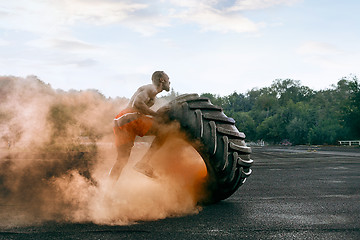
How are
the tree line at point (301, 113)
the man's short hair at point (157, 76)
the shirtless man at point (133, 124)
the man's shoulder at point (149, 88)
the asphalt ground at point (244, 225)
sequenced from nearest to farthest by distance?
the asphalt ground at point (244, 225) < the shirtless man at point (133, 124) < the man's shoulder at point (149, 88) < the man's short hair at point (157, 76) < the tree line at point (301, 113)

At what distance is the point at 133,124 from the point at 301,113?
98457 millimetres

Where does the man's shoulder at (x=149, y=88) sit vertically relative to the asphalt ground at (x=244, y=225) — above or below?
above

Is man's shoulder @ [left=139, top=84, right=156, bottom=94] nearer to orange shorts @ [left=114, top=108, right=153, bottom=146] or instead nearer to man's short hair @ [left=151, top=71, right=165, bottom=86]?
man's short hair @ [left=151, top=71, right=165, bottom=86]

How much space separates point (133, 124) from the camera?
4.59 m

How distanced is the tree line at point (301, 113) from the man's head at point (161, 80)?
4165 centimetres

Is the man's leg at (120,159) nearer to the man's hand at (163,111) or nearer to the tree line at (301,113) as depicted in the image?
the man's hand at (163,111)

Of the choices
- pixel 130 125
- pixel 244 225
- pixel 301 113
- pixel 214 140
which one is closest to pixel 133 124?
pixel 130 125

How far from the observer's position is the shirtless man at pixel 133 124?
4.55 metres

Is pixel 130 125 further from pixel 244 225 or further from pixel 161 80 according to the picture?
pixel 244 225

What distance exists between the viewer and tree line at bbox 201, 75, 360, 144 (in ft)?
221

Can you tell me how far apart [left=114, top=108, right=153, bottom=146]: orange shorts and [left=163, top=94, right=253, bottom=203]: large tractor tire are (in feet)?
1.16

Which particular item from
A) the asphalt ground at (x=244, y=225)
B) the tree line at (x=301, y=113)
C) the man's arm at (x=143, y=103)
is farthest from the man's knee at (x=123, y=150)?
the tree line at (x=301, y=113)

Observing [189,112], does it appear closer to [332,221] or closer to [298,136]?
[332,221]

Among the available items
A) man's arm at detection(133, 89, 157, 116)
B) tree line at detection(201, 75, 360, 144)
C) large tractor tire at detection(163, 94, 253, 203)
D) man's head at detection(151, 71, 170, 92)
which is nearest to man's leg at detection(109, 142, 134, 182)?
man's arm at detection(133, 89, 157, 116)
